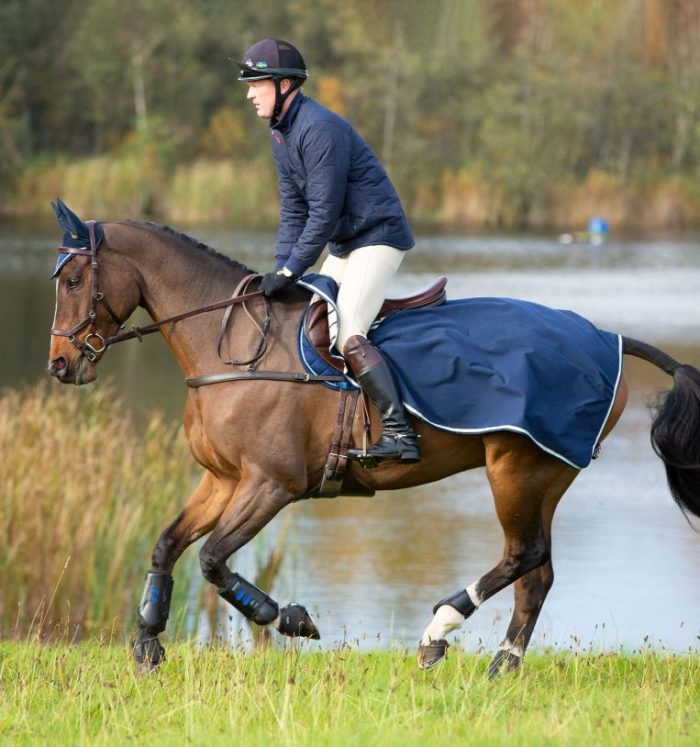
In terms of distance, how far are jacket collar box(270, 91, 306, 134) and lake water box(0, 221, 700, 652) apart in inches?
79.0

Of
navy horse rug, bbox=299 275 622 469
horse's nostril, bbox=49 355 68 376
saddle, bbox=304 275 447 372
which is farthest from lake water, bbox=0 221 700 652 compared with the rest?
horse's nostril, bbox=49 355 68 376

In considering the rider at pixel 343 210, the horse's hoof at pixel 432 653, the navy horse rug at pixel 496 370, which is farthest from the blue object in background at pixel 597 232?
the horse's hoof at pixel 432 653

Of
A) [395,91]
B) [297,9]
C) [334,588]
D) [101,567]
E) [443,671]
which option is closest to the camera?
[443,671]

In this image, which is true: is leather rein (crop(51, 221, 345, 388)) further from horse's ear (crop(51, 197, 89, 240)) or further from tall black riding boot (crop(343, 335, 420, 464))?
tall black riding boot (crop(343, 335, 420, 464))

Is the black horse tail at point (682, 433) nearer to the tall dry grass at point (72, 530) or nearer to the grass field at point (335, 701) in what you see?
the grass field at point (335, 701)

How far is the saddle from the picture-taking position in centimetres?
620

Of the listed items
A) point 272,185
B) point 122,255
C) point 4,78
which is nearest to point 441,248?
point 272,185

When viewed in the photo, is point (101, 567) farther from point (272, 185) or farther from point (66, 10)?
point (66, 10)

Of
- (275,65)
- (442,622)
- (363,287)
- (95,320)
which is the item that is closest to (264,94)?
(275,65)

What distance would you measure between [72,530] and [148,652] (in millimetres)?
3441

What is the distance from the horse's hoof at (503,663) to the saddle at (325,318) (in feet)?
4.46

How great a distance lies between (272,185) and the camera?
43469 millimetres

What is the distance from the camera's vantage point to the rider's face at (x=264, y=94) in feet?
20.1

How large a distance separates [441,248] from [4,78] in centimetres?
2216
